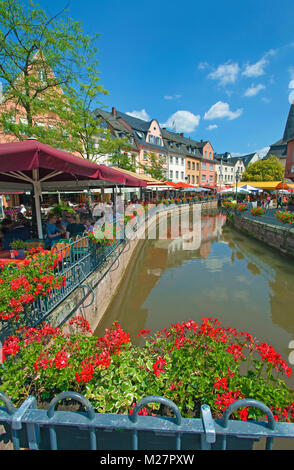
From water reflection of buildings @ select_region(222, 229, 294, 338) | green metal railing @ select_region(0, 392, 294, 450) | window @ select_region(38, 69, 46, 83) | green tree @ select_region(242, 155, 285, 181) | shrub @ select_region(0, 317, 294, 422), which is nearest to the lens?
green metal railing @ select_region(0, 392, 294, 450)

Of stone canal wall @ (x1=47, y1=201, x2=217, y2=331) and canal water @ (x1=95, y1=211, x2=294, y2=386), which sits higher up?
stone canal wall @ (x1=47, y1=201, x2=217, y2=331)

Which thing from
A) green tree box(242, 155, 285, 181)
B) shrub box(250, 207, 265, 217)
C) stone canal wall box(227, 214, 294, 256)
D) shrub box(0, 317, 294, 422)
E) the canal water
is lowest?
the canal water

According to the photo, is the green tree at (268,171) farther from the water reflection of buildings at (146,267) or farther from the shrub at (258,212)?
the shrub at (258,212)

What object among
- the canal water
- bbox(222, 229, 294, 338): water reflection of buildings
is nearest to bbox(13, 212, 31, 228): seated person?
the canal water

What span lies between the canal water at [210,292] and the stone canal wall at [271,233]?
0.53 metres

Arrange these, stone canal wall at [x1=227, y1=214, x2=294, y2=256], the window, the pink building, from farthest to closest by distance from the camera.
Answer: the pink building
stone canal wall at [x1=227, y1=214, x2=294, y2=256]
the window

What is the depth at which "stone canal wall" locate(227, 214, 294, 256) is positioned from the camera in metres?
12.1

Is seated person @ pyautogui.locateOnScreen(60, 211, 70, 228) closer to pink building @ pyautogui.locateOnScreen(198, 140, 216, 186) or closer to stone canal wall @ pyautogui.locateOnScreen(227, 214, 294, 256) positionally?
stone canal wall @ pyautogui.locateOnScreen(227, 214, 294, 256)

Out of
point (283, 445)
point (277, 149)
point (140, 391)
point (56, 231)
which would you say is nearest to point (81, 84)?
point (56, 231)

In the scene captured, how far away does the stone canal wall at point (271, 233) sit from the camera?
1213 centimetres

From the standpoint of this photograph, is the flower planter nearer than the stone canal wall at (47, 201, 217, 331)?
Yes

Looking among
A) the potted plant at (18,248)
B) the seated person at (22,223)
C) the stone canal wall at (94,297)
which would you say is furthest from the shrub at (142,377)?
Result: the seated person at (22,223)

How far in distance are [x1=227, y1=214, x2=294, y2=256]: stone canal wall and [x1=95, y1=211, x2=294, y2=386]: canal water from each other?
1.74 feet
